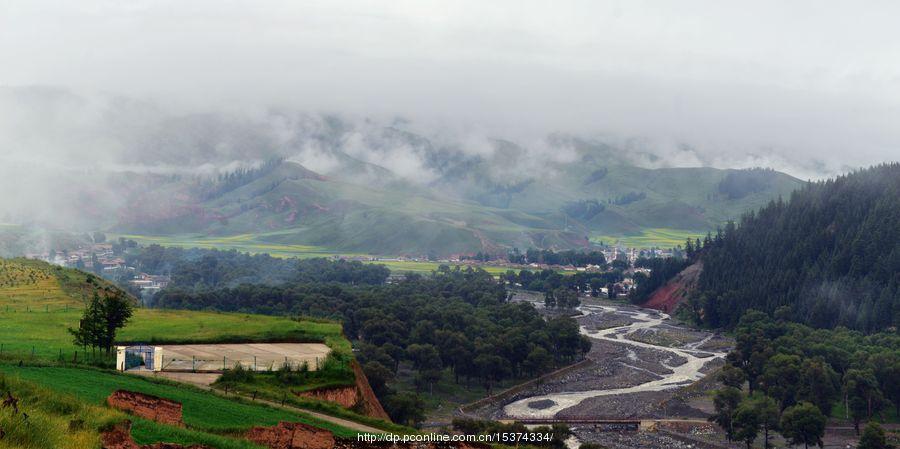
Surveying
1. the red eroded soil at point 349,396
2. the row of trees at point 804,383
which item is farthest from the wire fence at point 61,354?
the row of trees at point 804,383

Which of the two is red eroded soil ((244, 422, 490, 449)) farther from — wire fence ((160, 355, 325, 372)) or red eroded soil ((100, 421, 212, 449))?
wire fence ((160, 355, 325, 372))

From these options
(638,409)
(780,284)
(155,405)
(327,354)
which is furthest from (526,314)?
(155,405)

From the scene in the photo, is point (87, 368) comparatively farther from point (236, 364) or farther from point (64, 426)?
point (64, 426)

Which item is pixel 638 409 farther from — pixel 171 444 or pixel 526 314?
pixel 171 444

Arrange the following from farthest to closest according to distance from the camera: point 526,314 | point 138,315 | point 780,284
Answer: point 780,284
point 526,314
point 138,315

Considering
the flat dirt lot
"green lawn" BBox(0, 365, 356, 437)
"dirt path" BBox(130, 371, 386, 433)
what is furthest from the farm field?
"dirt path" BBox(130, 371, 386, 433)

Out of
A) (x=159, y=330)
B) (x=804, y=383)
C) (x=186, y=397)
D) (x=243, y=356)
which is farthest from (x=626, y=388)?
(x=186, y=397)
